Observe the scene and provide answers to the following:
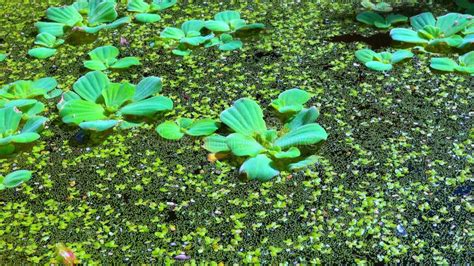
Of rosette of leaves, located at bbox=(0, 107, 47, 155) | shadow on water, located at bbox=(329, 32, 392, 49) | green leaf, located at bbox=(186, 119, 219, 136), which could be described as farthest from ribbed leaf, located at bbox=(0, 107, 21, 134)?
shadow on water, located at bbox=(329, 32, 392, 49)

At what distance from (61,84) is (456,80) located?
47.7 inches

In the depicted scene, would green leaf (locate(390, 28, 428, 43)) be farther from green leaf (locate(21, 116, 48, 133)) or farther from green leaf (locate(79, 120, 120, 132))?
green leaf (locate(21, 116, 48, 133))

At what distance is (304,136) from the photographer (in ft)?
5.44

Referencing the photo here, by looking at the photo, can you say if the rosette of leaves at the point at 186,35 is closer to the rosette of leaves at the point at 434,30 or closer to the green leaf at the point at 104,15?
the green leaf at the point at 104,15

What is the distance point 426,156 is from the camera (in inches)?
64.6

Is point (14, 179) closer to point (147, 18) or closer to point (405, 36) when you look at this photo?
point (147, 18)

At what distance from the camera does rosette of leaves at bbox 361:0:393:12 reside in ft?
7.61

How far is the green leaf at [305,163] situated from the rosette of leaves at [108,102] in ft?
1.39

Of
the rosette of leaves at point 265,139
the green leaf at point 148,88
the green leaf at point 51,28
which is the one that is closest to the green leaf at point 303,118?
the rosette of leaves at point 265,139

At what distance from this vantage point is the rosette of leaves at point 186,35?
216cm

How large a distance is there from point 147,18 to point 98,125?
2.32ft

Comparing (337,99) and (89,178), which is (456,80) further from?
(89,178)

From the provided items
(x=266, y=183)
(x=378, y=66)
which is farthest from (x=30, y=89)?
(x=378, y=66)

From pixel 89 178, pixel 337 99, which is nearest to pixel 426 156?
pixel 337 99
